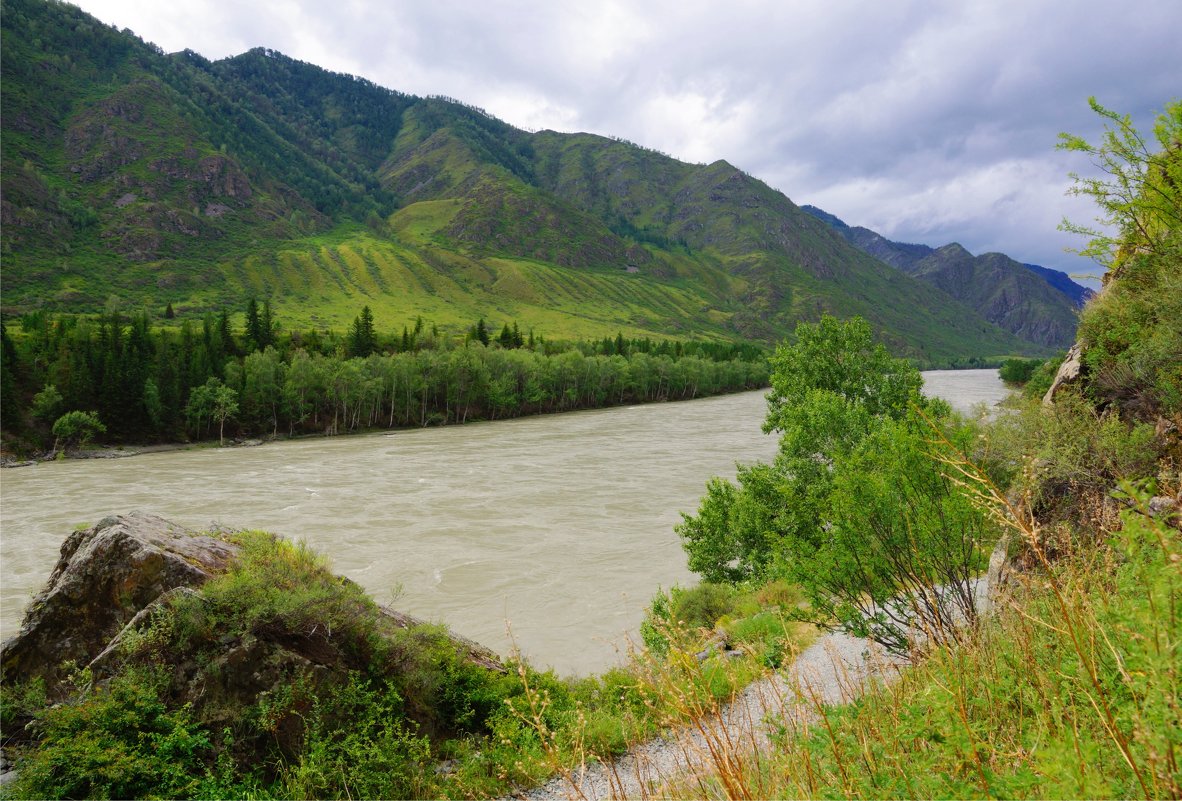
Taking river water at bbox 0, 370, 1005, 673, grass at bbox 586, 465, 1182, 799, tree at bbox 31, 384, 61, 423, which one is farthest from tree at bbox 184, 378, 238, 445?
grass at bbox 586, 465, 1182, 799

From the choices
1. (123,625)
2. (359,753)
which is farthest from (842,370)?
(123,625)

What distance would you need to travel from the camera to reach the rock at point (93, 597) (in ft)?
32.2

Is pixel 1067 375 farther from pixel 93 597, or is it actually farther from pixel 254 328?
pixel 254 328

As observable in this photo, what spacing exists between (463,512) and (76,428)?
181 feet

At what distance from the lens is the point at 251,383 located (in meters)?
78.4

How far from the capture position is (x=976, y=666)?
15.9 ft

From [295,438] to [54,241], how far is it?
166 metres

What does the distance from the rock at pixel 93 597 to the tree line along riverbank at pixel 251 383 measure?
71176mm

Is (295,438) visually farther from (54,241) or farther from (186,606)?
(54,241)

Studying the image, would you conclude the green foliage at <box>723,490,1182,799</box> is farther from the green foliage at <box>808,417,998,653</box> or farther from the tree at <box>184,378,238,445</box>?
the tree at <box>184,378,238,445</box>

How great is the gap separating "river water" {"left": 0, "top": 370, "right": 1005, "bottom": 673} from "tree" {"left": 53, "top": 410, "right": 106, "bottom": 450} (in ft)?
16.7

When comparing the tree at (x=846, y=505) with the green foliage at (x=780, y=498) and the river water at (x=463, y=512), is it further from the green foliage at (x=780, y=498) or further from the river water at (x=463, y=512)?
the river water at (x=463, y=512)

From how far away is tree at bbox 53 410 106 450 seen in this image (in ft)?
207

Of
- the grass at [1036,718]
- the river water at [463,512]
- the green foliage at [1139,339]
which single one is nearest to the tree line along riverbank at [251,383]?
the river water at [463,512]
